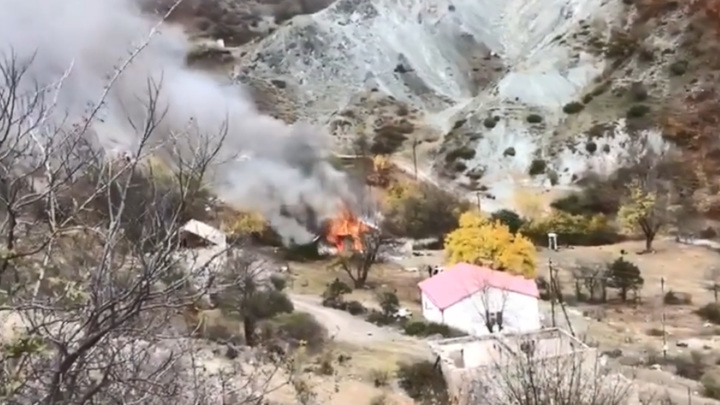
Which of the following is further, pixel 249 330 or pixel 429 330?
pixel 429 330

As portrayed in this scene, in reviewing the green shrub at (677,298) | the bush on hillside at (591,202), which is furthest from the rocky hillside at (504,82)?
the green shrub at (677,298)

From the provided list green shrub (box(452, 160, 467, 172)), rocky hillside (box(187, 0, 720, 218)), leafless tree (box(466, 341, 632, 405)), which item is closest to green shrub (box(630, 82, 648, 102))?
rocky hillside (box(187, 0, 720, 218))

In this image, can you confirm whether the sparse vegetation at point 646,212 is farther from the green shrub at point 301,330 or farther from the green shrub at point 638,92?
the green shrub at point 301,330

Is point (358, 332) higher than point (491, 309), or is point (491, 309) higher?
point (491, 309)

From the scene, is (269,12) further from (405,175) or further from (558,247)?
(558,247)

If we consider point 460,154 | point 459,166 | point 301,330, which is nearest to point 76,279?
point 301,330

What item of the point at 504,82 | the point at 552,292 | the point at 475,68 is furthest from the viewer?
the point at 475,68

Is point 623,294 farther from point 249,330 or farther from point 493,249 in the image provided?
point 249,330

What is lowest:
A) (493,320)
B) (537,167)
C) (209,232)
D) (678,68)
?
(493,320)
